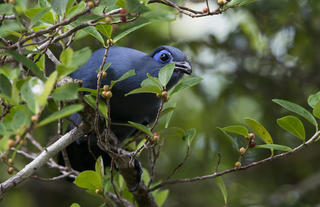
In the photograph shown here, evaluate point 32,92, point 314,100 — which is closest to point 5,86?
point 32,92

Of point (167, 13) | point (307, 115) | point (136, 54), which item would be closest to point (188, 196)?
point (136, 54)

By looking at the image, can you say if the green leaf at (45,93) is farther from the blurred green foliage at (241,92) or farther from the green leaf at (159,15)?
the blurred green foliage at (241,92)

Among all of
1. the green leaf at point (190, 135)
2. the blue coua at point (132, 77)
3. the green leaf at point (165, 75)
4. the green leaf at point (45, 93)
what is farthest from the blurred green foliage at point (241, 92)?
the green leaf at point (45, 93)

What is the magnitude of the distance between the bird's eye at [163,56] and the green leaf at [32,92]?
1596 millimetres

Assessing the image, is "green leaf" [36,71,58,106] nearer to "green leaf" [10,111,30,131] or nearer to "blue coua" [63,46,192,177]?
"green leaf" [10,111,30,131]

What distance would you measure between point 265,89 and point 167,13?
3.63 metres

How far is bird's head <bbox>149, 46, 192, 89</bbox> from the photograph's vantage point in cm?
320

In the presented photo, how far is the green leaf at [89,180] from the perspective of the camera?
248 centimetres

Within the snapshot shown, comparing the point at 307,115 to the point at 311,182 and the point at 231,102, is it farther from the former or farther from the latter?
the point at 231,102

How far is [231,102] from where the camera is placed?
17.8 feet

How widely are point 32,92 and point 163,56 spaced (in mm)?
1717

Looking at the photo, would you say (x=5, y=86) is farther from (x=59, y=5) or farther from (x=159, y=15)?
(x=159, y=15)

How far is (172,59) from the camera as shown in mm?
3260

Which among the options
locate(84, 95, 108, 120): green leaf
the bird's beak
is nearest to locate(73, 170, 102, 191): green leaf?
Answer: locate(84, 95, 108, 120): green leaf
